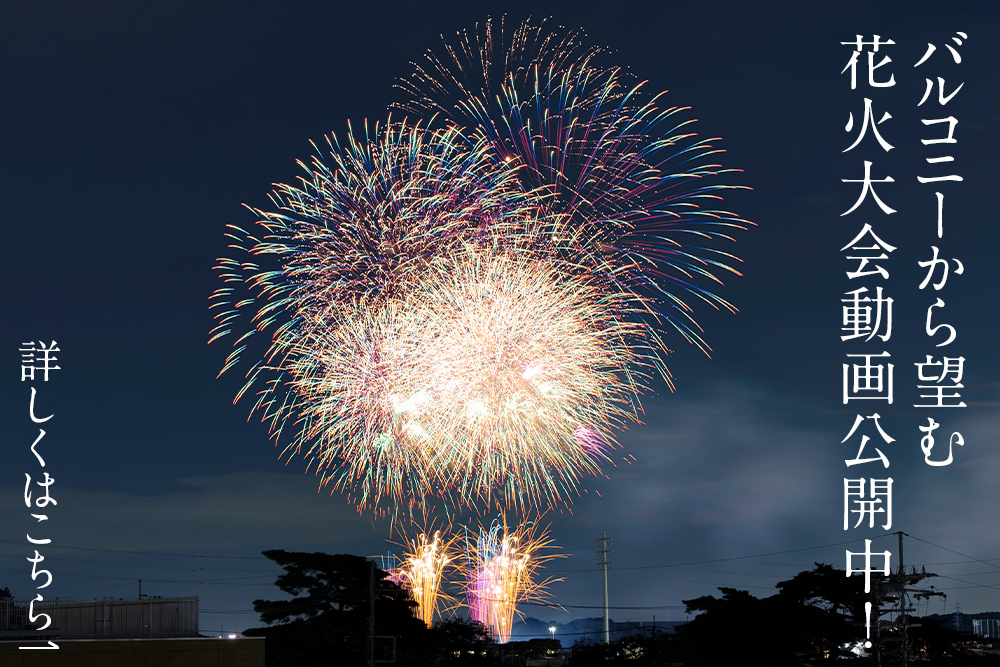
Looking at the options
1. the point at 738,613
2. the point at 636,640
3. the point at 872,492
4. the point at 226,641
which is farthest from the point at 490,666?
the point at 226,641

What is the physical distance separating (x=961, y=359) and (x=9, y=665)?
3160 centimetres

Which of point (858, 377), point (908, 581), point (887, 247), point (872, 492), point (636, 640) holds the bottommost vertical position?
point (636, 640)

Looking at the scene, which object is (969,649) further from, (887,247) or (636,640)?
(887,247)

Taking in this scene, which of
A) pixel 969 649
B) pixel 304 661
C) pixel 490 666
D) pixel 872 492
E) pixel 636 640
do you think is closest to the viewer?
pixel 872 492

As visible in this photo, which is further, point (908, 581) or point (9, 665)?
point (908, 581)

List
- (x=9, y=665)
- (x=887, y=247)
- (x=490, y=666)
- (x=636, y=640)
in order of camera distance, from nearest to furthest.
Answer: (x=9, y=665) < (x=887, y=247) < (x=490, y=666) < (x=636, y=640)

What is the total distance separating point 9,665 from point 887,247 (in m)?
30.2

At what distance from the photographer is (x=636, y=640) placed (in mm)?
114438

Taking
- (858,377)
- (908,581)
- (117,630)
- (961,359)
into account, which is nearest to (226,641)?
(117,630)

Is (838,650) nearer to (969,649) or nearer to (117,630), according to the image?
(969,649)

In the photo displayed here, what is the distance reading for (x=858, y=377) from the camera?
38406 mm

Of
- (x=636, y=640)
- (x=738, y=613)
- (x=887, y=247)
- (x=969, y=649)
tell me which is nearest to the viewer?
(x=887, y=247)

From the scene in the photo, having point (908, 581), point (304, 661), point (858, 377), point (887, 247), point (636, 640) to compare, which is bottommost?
point (636, 640)

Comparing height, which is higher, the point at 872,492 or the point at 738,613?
the point at 872,492
